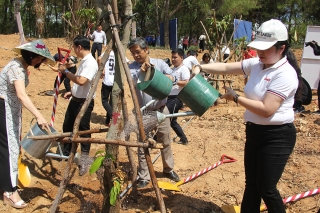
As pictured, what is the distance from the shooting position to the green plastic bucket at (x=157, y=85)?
8.52ft

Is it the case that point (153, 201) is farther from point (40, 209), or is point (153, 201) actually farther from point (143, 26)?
point (143, 26)

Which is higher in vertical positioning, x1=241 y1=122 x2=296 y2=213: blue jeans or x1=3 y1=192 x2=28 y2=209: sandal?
x1=241 y1=122 x2=296 y2=213: blue jeans

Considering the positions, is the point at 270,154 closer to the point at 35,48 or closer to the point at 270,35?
the point at 270,35

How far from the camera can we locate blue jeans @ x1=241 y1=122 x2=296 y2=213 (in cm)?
233

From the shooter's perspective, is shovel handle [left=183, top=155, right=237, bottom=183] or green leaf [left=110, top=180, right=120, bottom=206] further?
shovel handle [left=183, top=155, right=237, bottom=183]

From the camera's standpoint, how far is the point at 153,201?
134 inches

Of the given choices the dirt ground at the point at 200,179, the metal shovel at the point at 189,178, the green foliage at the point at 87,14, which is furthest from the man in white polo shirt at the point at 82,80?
the green foliage at the point at 87,14

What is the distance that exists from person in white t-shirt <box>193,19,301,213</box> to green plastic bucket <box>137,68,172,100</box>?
520 millimetres

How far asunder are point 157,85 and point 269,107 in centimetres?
90

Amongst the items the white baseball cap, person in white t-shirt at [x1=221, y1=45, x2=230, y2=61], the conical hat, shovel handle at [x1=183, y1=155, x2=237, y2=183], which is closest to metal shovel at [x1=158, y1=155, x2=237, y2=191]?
shovel handle at [x1=183, y1=155, x2=237, y2=183]

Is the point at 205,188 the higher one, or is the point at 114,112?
the point at 114,112

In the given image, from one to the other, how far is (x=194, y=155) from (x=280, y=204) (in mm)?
2396

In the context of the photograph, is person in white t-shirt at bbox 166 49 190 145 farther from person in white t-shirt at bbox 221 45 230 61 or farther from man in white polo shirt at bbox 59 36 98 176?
person in white t-shirt at bbox 221 45 230 61

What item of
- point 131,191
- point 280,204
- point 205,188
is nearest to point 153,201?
point 131,191
